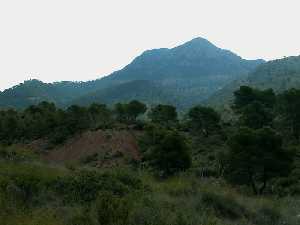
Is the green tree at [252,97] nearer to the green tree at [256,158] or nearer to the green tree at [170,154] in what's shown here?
the green tree at [170,154]

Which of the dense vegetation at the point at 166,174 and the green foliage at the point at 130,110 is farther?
the green foliage at the point at 130,110

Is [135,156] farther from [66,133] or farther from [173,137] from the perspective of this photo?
[173,137]

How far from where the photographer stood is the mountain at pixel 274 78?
131062 millimetres

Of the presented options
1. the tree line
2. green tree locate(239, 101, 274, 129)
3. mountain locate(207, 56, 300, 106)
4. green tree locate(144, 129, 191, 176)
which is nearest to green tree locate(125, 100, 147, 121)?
the tree line

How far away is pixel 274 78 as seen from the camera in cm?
14738

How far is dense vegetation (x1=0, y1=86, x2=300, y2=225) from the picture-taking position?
9109 millimetres

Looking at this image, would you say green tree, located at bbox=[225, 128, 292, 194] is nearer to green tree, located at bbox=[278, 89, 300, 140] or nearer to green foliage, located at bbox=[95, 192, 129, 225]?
green foliage, located at bbox=[95, 192, 129, 225]

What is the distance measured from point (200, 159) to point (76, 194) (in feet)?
104

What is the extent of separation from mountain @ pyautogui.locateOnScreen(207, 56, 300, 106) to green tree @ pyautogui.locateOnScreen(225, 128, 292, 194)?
93488 mm

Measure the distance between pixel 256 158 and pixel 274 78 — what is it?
126014 millimetres

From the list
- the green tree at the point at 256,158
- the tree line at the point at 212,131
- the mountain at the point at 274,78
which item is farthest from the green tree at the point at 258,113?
the mountain at the point at 274,78

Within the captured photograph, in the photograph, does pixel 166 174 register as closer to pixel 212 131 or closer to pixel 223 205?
pixel 223 205

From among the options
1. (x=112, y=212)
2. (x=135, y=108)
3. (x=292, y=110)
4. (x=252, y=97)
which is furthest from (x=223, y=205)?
(x=135, y=108)

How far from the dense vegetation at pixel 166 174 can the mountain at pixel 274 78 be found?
69.7 metres
